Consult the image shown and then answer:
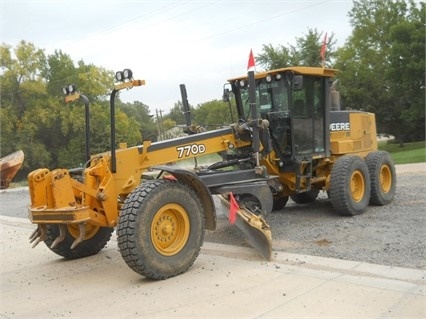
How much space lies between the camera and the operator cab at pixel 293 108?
8336 millimetres

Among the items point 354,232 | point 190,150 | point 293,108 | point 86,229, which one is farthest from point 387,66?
point 86,229

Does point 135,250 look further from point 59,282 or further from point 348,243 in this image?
point 348,243

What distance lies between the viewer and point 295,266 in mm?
5895

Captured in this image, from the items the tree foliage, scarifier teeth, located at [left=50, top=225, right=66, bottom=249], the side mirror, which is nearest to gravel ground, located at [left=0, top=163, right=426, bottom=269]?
the side mirror

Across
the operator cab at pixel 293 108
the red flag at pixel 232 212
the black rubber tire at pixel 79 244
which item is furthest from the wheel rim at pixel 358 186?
the black rubber tire at pixel 79 244

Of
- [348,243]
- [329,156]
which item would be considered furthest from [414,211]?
[348,243]

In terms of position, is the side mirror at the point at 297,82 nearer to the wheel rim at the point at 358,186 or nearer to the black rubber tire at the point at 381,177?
the wheel rim at the point at 358,186

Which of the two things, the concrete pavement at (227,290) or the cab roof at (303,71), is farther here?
the cab roof at (303,71)

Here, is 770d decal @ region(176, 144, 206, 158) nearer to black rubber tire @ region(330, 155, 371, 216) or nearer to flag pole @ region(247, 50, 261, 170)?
flag pole @ region(247, 50, 261, 170)

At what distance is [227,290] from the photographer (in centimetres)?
516

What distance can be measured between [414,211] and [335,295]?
4.70 metres

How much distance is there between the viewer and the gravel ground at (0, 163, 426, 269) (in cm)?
617

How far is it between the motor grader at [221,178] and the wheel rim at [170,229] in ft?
0.04

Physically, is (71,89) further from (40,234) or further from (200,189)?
(200,189)
